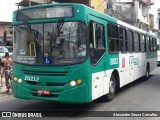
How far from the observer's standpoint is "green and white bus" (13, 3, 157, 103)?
314 inches

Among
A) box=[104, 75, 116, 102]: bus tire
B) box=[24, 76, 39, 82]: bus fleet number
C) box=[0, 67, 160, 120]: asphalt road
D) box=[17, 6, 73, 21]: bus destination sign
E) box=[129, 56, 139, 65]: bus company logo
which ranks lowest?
box=[0, 67, 160, 120]: asphalt road

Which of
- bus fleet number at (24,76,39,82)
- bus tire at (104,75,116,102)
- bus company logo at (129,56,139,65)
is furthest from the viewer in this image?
bus company logo at (129,56,139,65)

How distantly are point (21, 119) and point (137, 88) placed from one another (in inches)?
276

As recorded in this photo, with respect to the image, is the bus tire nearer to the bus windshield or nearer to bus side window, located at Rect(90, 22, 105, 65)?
bus side window, located at Rect(90, 22, 105, 65)

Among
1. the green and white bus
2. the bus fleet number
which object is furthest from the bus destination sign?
the bus fleet number

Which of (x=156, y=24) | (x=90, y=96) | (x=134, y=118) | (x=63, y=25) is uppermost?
(x=156, y=24)

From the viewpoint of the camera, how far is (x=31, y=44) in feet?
27.9

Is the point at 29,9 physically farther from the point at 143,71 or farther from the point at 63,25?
the point at 143,71

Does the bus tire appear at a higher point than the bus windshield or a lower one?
lower

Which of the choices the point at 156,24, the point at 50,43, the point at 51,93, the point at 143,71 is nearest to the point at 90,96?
the point at 51,93

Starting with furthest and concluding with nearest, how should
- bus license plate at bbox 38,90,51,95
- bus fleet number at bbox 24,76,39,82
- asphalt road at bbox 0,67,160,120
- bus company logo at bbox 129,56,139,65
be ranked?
1. bus company logo at bbox 129,56,139,65
2. asphalt road at bbox 0,67,160,120
3. bus fleet number at bbox 24,76,39,82
4. bus license plate at bbox 38,90,51,95

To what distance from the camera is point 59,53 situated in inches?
318

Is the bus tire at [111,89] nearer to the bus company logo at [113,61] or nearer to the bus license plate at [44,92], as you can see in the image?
the bus company logo at [113,61]

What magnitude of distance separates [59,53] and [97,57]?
125 cm
